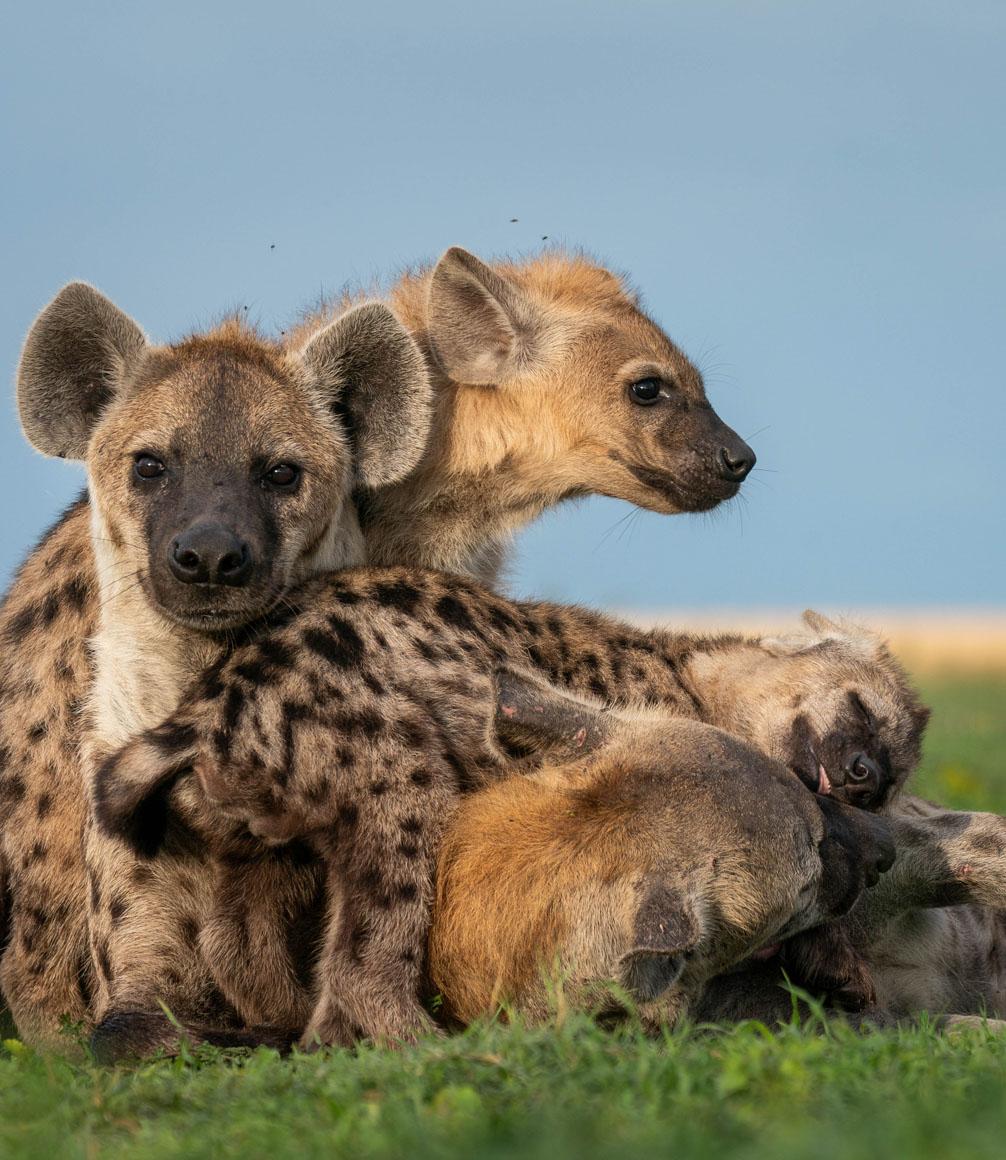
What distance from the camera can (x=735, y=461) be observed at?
5.70m

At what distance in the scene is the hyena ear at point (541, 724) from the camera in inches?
143

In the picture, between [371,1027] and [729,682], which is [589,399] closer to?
[729,682]

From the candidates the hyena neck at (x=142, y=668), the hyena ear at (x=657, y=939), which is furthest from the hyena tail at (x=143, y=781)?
the hyena ear at (x=657, y=939)

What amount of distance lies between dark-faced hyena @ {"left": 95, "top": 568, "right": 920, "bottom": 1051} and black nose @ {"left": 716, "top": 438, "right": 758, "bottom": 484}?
1572 mm

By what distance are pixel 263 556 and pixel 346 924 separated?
112cm

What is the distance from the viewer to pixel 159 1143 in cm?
238

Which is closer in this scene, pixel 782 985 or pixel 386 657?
pixel 782 985

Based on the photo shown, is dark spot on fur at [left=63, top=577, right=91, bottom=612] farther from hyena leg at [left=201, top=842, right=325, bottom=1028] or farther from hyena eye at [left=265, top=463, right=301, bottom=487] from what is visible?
hyena leg at [left=201, top=842, right=325, bottom=1028]

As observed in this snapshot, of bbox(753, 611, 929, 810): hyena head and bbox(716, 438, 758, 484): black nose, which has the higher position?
bbox(716, 438, 758, 484): black nose

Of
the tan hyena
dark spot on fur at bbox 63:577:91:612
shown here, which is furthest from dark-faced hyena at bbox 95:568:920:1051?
dark spot on fur at bbox 63:577:91:612

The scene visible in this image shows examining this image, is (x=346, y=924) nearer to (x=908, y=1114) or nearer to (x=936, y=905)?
(x=908, y=1114)

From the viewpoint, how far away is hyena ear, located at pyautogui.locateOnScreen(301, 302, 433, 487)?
4969 millimetres

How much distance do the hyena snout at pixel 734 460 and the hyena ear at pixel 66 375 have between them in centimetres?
227

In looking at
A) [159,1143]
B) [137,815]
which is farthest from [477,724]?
[159,1143]
